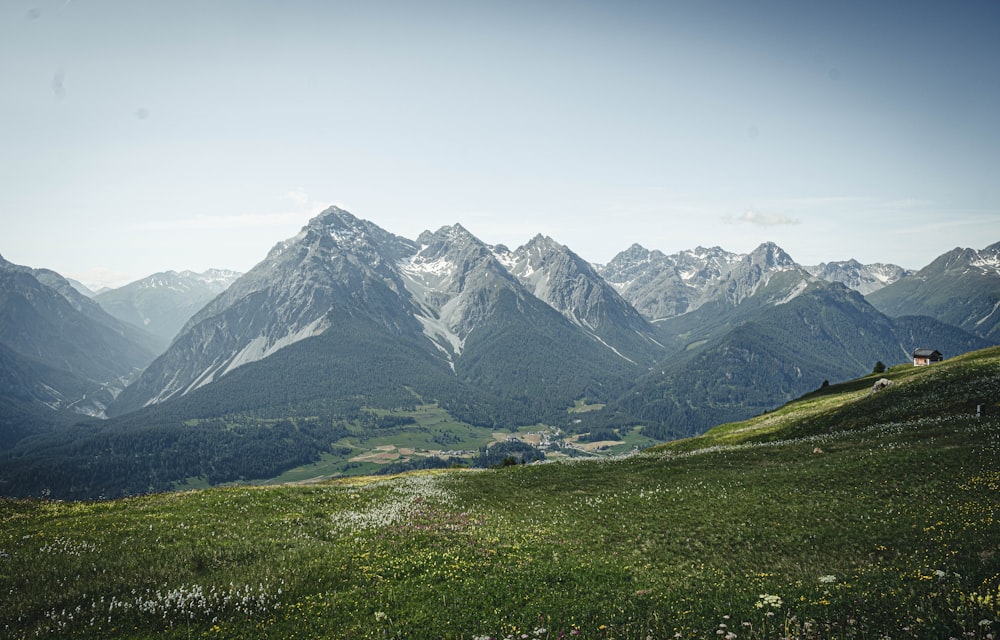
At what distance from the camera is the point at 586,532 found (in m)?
29.3

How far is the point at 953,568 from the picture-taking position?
17.7 metres

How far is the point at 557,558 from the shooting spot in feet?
80.8

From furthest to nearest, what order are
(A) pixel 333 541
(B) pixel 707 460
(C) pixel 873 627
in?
(B) pixel 707 460
(A) pixel 333 541
(C) pixel 873 627

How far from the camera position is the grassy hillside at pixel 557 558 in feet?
55.9

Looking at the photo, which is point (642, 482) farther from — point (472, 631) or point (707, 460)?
point (472, 631)

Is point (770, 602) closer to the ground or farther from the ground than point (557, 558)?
farther from the ground

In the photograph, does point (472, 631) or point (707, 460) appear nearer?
point (472, 631)

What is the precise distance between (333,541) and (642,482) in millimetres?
25501

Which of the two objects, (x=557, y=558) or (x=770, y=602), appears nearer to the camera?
(x=770, y=602)

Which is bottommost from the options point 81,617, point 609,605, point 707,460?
point 707,460

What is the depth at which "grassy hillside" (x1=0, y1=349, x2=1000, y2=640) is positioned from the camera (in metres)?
17.0

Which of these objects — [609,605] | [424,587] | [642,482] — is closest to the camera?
[609,605]

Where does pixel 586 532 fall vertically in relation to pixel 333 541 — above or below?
below

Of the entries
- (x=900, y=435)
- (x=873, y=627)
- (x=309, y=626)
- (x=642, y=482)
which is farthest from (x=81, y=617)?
(x=900, y=435)
